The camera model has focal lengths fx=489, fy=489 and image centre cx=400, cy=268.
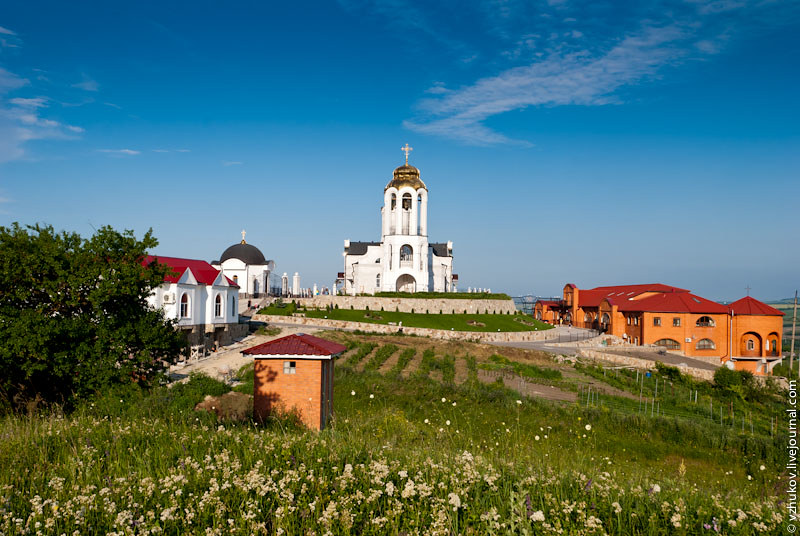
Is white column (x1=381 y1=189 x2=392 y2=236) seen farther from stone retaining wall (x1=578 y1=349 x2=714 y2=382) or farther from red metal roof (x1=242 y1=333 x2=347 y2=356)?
red metal roof (x1=242 y1=333 x2=347 y2=356)

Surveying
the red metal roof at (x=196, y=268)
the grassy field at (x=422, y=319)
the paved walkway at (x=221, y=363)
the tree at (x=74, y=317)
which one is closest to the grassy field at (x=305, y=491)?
the tree at (x=74, y=317)

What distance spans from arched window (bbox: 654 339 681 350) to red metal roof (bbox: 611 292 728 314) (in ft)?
Answer: 9.16

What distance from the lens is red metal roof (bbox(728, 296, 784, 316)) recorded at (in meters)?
44.6

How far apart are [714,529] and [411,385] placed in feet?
54.1

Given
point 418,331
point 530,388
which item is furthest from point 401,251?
point 530,388

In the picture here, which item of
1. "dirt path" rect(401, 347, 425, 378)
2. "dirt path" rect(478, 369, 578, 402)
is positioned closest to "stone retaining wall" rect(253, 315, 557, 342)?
"dirt path" rect(401, 347, 425, 378)

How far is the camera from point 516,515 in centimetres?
355

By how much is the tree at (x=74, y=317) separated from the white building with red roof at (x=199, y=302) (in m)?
13.5

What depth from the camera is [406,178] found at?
59469mm

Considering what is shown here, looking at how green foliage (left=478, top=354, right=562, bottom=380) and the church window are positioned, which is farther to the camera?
the church window

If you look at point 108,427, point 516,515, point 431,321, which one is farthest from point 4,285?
point 431,321

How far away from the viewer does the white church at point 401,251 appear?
57344mm

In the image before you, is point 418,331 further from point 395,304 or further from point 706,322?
point 706,322

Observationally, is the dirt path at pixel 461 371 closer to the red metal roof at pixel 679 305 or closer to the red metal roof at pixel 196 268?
the red metal roof at pixel 196 268
